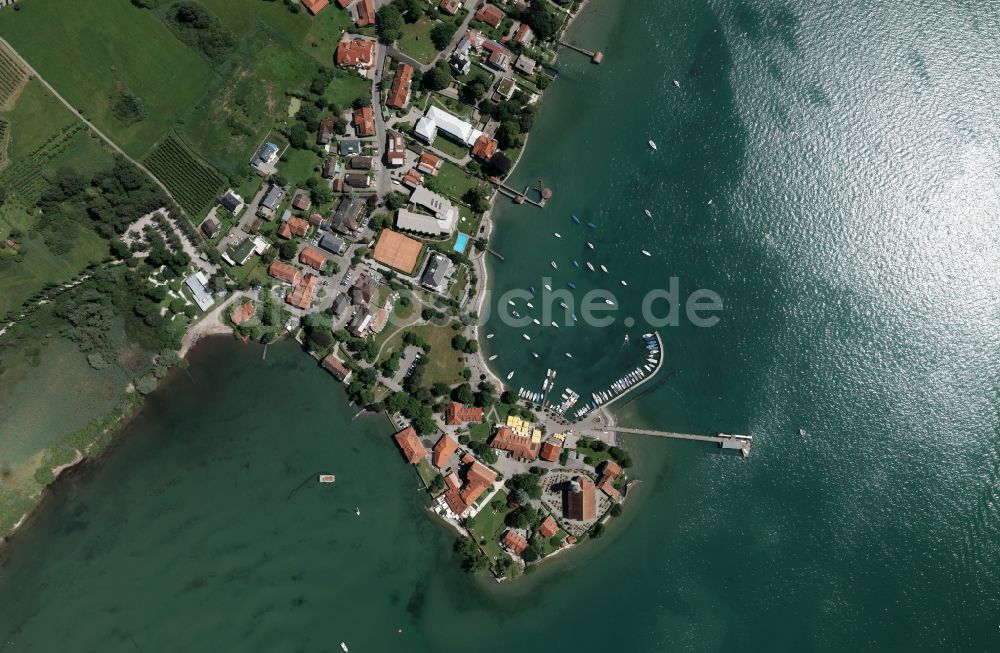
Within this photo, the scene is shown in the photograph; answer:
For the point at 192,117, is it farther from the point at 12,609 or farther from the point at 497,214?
the point at 12,609

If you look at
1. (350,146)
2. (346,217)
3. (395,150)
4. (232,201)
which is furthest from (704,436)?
(232,201)

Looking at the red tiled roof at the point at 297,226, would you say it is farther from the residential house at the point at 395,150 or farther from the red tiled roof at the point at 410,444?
the red tiled roof at the point at 410,444

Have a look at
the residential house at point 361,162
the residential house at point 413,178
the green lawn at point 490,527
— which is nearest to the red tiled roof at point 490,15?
the residential house at point 413,178

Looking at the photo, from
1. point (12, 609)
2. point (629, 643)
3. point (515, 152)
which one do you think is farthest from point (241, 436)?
point (629, 643)

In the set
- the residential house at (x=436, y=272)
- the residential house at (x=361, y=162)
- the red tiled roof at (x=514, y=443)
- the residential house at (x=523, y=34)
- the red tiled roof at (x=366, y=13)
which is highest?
the residential house at (x=523, y=34)

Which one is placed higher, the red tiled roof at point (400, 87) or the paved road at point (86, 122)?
the red tiled roof at point (400, 87)

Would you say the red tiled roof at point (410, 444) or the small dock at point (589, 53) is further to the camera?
the small dock at point (589, 53)

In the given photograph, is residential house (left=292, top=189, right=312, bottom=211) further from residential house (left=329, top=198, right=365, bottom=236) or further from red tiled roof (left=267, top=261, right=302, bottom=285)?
red tiled roof (left=267, top=261, right=302, bottom=285)
